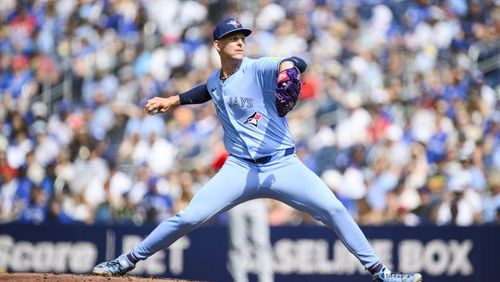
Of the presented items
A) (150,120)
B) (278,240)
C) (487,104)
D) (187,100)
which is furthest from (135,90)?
(187,100)

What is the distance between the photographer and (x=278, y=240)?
11.7 meters

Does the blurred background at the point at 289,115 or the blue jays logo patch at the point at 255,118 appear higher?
the blurred background at the point at 289,115

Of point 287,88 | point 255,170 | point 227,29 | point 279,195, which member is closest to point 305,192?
point 279,195

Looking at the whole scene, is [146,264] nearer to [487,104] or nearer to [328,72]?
[328,72]

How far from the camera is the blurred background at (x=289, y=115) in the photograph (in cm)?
1264

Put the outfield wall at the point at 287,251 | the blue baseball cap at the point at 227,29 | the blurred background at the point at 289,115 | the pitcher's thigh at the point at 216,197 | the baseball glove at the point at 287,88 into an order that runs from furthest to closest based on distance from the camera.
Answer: the blurred background at the point at 289,115 → the outfield wall at the point at 287,251 → the blue baseball cap at the point at 227,29 → the pitcher's thigh at the point at 216,197 → the baseball glove at the point at 287,88

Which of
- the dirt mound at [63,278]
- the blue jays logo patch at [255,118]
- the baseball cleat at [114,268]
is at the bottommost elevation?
the dirt mound at [63,278]

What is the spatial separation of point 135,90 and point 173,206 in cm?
305

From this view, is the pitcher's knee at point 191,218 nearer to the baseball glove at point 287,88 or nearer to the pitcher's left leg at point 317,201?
the pitcher's left leg at point 317,201

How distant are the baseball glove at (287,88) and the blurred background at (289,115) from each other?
531 centimetres

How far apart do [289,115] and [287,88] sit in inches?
300

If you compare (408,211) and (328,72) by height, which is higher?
(328,72)

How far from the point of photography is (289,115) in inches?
547

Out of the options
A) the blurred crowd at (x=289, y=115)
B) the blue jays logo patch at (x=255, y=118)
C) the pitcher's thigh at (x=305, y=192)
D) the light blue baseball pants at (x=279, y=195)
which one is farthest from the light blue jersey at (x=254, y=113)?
the blurred crowd at (x=289, y=115)
